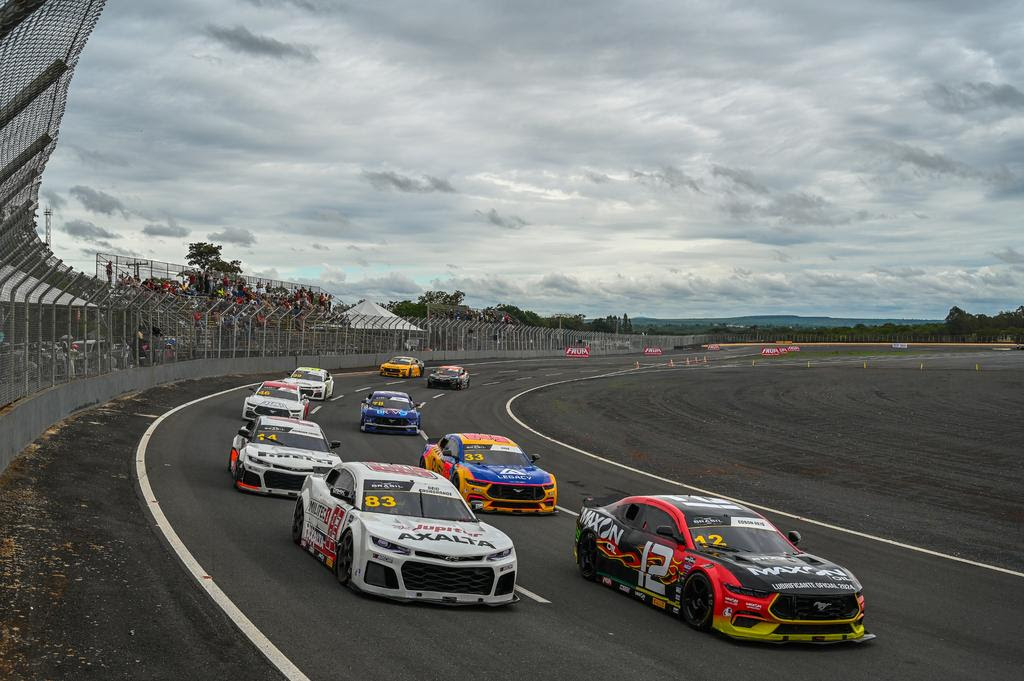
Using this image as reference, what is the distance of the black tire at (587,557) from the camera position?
1269cm

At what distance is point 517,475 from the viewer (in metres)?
17.9

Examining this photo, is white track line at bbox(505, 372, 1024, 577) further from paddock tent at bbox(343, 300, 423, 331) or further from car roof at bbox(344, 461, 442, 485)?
paddock tent at bbox(343, 300, 423, 331)

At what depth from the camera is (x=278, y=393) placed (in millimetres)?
29453

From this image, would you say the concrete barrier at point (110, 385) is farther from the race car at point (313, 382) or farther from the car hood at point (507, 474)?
the car hood at point (507, 474)

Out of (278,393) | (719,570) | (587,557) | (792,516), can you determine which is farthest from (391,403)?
(719,570)

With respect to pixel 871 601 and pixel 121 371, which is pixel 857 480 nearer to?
pixel 871 601

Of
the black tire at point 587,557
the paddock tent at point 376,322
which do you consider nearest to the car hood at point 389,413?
the black tire at point 587,557

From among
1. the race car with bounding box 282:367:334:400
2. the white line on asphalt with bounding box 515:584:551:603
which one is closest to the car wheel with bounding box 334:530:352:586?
the white line on asphalt with bounding box 515:584:551:603

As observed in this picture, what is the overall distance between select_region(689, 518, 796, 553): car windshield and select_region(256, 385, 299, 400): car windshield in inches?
784

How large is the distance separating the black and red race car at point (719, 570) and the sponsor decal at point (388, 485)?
2.46 m

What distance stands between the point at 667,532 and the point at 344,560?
144 inches

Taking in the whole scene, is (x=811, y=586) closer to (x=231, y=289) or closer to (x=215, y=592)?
(x=215, y=592)

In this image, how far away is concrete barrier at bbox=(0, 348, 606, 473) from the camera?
17.2 meters

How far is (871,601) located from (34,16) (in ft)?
36.4
